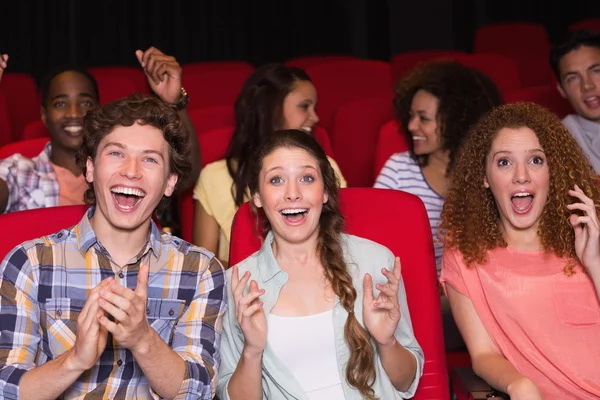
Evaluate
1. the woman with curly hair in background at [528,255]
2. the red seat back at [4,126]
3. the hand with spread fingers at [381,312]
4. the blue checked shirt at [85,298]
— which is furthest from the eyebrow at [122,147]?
the red seat back at [4,126]

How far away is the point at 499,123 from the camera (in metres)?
2.63

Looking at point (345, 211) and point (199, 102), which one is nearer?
point (345, 211)

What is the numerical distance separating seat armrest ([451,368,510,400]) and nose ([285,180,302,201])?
595 mm

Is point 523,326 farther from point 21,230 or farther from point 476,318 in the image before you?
point 21,230

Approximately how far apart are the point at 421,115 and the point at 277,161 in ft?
4.10

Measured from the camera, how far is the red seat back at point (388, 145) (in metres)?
3.65

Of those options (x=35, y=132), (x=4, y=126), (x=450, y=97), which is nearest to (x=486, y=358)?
(x=450, y=97)

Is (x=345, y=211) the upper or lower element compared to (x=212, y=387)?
upper

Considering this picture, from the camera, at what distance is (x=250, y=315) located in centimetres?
217

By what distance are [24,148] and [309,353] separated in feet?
5.15

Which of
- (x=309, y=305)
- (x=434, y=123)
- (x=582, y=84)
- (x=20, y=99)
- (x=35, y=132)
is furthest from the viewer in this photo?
(x=20, y=99)

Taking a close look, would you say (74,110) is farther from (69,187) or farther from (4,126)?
(4,126)

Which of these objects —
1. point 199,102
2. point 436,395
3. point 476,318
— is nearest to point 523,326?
point 476,318

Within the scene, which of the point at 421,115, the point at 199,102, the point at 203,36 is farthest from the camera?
the point at 203,36
